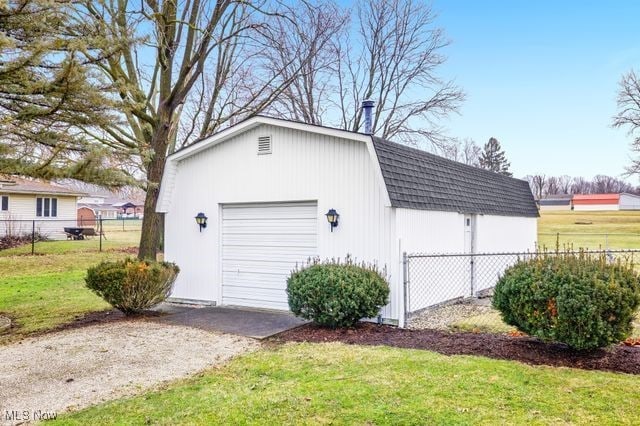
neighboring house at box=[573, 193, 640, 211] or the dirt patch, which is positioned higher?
neighboring house at box=[573, 193, 640, 211]

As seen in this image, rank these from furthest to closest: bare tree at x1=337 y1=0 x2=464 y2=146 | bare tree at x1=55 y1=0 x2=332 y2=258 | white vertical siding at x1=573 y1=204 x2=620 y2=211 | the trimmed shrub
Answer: white vertical siding at x1=573 y1=204 x2=620 y2=211 → bare tree at x1=337 y1=0 x2=464 y2=146 → bare tree at x1=55 y1=0 x2=332 y2=258 → the trimmed shrub

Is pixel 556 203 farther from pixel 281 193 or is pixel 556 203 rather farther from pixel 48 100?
pixel 48 100

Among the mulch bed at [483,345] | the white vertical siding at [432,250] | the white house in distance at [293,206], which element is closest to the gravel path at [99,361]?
the mulch bed at [483,345]

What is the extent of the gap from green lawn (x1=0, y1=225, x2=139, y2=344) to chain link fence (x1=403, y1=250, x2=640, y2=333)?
243 inches

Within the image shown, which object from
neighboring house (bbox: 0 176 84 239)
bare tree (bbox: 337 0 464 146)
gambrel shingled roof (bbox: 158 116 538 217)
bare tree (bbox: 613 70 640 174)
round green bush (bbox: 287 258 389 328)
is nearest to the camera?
round green bush (bbox: 287 258 389 328)

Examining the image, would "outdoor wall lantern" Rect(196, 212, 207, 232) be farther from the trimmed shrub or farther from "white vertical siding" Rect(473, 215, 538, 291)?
"white vertical siding" Rect(473, 215, 538, 291)

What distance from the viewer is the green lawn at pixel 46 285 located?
859 centimetres

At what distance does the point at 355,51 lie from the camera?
25344 mm

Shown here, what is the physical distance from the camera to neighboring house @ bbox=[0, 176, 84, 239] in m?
24.2

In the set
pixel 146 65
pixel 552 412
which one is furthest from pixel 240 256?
pixel 146 65

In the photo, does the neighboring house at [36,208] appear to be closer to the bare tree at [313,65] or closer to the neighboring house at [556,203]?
the bare tree at [313,65]

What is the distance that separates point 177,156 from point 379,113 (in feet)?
55.5

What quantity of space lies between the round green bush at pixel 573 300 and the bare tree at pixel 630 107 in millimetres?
31574

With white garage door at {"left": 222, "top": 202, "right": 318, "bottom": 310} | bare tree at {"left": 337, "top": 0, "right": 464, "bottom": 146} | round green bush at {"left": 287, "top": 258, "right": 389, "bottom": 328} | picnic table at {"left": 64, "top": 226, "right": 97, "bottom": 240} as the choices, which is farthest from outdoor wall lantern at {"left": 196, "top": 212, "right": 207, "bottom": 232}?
picnic table at {"left": 64, "top": 226, "right": 97, "bottom": 240}
